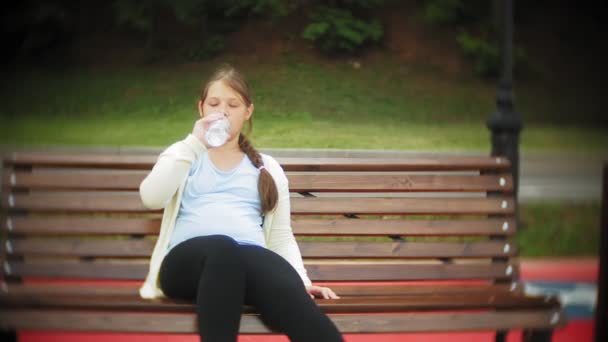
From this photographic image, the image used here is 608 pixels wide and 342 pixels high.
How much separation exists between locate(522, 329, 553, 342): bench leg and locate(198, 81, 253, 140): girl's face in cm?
131

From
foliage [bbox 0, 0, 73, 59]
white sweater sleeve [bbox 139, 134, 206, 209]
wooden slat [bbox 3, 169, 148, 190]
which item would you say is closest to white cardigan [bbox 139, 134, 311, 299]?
white sweater sleeve [bbox 139, 134, 206, 209]

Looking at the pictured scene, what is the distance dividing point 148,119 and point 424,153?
1.38m

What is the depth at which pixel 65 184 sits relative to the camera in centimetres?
295

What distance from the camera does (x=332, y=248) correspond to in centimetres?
301

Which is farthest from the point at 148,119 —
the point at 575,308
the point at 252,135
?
the point at 575,308

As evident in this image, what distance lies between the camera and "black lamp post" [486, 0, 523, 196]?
16.4ft

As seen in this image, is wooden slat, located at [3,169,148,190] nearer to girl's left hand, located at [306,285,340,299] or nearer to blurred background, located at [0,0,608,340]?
blurred background, located at [0,0,608,340]

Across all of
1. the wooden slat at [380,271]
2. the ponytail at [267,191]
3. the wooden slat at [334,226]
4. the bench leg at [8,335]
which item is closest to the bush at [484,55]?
the wooden slat at [334,226]

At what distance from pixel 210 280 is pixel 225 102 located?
2.39 feet

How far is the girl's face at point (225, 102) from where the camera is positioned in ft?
8.89

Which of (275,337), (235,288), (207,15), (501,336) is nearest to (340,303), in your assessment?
(235,288)

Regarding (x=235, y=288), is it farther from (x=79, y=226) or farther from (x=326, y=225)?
(x=79, y=226)

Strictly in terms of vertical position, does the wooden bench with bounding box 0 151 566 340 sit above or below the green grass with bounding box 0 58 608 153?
below

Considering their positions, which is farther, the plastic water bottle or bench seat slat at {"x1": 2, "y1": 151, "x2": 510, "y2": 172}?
bench seat slat at {"x1": 2, "y1": 151, "x2": 510, "y2": 172}
